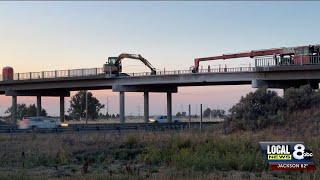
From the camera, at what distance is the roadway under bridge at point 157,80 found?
7131 cm

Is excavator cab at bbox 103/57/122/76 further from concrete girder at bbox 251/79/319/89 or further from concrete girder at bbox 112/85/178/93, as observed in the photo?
concrete girder at bbox 251/79/319/89

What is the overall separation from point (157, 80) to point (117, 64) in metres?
9.11

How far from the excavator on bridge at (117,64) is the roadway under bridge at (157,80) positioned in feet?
3.54

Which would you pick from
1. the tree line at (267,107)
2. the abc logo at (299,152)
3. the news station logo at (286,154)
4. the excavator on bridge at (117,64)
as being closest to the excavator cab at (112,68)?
the excavator on bridge at (117,64)

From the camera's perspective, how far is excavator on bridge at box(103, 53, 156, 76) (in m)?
90.6

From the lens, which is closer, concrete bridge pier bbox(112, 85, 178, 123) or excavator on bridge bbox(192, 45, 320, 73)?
excavator on bridge bbox(192, 45, 320, 73)

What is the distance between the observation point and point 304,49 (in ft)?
230

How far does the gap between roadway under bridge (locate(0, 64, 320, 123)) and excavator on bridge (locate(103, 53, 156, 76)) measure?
1.08 m

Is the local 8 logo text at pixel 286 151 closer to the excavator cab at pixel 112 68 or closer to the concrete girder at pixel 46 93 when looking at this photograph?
the excavator cab at pixel 112 68

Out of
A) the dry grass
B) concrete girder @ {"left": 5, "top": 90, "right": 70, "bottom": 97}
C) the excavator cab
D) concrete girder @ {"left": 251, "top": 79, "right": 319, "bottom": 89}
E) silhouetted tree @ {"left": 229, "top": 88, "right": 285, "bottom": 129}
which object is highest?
the excavator cab

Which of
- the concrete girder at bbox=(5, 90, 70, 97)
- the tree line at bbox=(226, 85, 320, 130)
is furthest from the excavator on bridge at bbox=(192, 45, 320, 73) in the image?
the concrete girder at bbox=(5, 90, 70, 97)

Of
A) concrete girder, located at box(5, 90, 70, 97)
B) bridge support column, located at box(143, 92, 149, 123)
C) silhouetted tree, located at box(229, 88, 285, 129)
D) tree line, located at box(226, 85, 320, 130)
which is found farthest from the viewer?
concrete girder, located at box(5, 90, 70, 97)

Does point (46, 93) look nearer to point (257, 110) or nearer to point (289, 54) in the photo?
point (289, 54)

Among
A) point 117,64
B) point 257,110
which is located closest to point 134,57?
point 117,64
